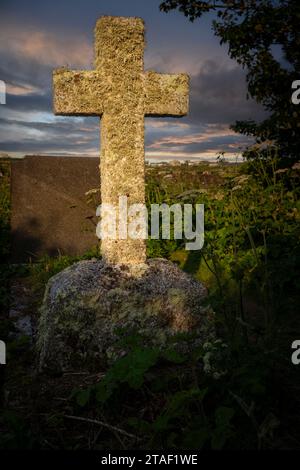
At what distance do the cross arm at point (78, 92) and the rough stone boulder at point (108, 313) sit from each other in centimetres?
124

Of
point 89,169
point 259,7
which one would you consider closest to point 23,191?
point 89,169

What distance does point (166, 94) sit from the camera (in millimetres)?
3760

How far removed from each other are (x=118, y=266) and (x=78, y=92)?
1365mm

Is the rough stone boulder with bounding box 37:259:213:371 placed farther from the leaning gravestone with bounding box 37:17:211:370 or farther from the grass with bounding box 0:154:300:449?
the grass with bounding box 0:154:300:449

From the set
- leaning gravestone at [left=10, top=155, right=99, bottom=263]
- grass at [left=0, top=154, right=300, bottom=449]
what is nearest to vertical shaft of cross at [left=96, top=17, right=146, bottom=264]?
grass at [left=0, top=154, right=300, bottom=449]

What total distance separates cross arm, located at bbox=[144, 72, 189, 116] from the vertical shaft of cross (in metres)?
0.07

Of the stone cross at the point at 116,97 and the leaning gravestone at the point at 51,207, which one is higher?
the stone cross at the point at 116,97

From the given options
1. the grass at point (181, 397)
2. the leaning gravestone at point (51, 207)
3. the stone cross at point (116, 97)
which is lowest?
the grass at point (181, 397)

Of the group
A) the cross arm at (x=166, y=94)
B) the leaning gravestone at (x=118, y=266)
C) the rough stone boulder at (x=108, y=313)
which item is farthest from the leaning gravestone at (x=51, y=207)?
Answer: the cross arm at (x=166, y=94)

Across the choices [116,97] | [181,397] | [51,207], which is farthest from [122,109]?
[51,207]

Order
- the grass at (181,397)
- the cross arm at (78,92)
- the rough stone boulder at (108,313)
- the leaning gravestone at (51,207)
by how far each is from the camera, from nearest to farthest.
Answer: the grass at (181,397) < the rough stone boulder at (108,313) < the cross arm at (78,92) < the leaning gravestone at (51,207)

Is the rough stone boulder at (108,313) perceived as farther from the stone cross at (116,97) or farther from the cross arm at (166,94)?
the cross arm at (166,94)

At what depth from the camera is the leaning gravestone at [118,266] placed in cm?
332

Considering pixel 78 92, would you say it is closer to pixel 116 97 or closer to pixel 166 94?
pixel 116 97
